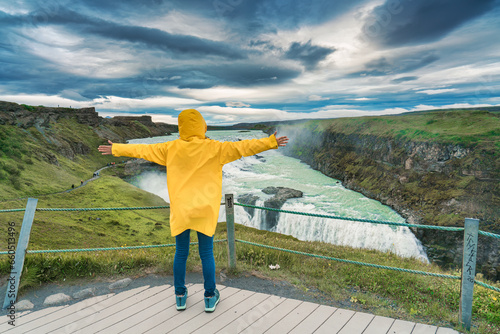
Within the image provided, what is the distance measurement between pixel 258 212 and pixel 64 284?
42.1m

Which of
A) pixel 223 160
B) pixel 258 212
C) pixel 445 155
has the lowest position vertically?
pixel 258 212

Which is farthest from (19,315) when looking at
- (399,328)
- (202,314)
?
(399,328)

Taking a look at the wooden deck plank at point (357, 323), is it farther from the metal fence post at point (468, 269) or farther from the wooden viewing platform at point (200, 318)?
the metal fence post at point (468, 269)

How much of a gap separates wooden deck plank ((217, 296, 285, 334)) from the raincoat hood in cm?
250

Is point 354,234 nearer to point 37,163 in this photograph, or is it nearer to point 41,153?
point 37,163

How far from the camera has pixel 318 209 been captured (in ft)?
168

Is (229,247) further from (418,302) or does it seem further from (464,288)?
(464,288)

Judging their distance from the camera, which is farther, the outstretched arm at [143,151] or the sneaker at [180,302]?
the sneaker at [180,302]

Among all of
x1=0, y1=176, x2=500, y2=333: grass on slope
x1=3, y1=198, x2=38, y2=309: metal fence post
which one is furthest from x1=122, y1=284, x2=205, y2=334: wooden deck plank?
x1=3, y1=198, x2=38, y2=309: metal fence post

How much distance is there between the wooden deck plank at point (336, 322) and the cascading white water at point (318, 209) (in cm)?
673

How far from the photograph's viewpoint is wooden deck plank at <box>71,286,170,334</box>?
12.1 feet

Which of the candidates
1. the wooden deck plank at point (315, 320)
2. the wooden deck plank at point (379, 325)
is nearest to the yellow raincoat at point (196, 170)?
the wooden deck plank at point (315, 320)

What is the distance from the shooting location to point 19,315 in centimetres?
400

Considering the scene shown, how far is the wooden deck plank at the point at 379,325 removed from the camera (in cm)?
365
